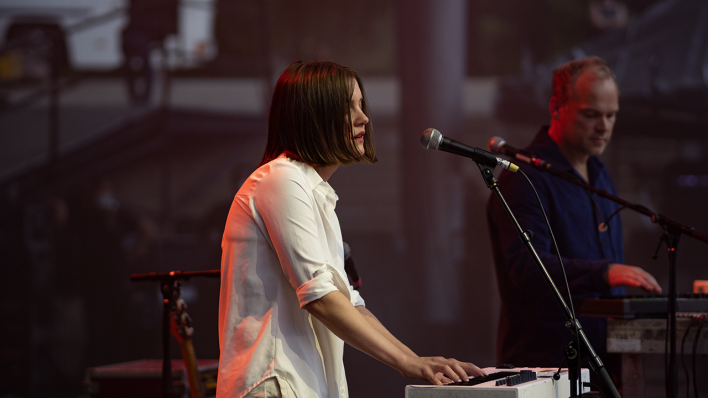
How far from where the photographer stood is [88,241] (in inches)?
217

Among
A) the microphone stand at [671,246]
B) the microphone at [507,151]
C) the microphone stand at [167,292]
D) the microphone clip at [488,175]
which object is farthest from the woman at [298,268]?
the microphone stand at [167,292]

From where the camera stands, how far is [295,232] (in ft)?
5.18

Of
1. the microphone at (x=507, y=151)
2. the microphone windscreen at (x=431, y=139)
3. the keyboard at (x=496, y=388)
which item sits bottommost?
the keyboard at (x=496, y=388)

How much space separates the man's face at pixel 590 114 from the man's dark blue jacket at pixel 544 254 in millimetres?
107

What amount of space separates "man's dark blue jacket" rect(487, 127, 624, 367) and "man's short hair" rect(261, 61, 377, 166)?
46.0 inches

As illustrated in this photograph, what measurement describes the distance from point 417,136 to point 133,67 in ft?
7.60

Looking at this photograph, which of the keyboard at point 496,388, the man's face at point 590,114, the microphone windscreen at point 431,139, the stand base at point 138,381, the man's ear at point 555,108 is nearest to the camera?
the keyboard at point 496,388

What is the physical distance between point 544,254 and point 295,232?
51.1 inches

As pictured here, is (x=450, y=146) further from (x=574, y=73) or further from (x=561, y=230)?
(x=574, y=73)

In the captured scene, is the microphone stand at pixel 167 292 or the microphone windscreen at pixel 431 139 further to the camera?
the microphone stand at pixel 167 292

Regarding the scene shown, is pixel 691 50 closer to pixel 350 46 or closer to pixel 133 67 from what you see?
pixel 350 46

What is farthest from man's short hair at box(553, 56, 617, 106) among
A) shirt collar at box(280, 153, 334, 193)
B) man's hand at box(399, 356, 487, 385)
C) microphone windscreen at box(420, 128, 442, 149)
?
man's hand at box(399, 356, 487, 385)

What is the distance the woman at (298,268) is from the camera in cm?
156

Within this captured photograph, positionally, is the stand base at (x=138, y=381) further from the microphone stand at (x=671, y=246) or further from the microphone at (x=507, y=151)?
the microphone stand at (x=671, y=246)
